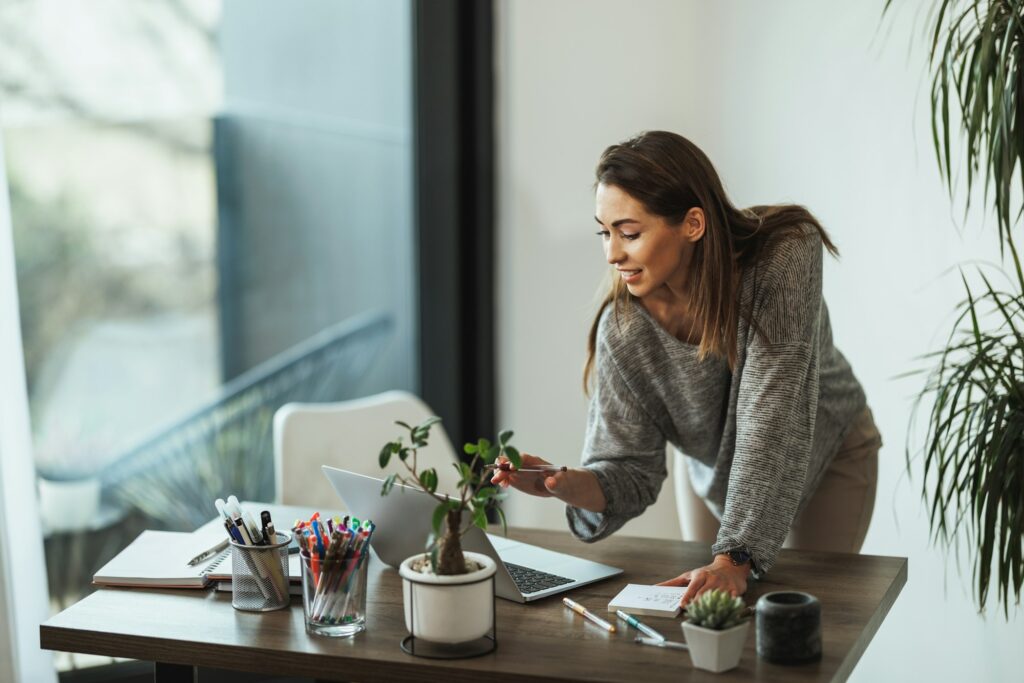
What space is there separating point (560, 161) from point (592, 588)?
168 cm

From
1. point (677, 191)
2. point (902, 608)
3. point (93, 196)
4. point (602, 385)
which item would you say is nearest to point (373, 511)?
point (602, 385)

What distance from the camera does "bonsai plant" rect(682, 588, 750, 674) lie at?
1.43 metres

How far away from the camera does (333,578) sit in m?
1.59

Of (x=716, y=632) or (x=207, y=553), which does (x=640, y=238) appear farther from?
(x=207, y=553)

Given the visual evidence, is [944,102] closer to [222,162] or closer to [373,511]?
[373,511]

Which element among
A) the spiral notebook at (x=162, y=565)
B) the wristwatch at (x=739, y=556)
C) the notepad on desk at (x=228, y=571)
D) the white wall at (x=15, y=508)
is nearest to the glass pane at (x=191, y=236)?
the white wall at (x=15, y=508)

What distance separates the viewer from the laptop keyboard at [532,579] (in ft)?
5.80

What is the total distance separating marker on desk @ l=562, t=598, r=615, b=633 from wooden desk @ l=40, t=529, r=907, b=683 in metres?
0.01

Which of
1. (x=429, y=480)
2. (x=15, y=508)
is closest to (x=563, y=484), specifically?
(x=429, y=480)

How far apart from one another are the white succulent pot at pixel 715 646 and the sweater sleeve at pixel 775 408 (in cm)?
31

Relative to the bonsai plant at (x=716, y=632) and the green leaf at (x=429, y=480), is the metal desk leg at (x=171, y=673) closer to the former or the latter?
the green leaf at (x=429, y=480)

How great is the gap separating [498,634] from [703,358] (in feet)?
2.01

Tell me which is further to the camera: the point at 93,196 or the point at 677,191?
the point at 93,196

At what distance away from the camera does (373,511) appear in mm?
1812
